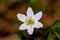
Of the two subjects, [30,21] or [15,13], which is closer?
[30,21]

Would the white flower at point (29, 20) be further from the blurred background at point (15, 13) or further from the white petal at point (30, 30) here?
the blurred background at point (15, 13)

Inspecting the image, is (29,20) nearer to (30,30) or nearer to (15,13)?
(30,30)

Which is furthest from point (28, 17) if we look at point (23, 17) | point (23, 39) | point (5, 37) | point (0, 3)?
point (0, 3)

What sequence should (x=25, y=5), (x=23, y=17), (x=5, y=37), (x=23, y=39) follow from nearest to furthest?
1. (x=23, y=17)
2. (x=23, y=39)
3. (x=5, y=37)
4. (x=25, y=5)

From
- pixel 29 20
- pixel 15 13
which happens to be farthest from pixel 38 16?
pixel 15 13

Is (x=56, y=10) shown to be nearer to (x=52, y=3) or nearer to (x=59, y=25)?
(x=52, y=3)

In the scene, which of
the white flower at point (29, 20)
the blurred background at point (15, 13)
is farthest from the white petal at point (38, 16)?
the blurred background at point (15, 13)

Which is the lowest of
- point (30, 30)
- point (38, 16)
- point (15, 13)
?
point (15, 13)

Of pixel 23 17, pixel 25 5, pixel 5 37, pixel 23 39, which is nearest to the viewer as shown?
pixel 23 17
